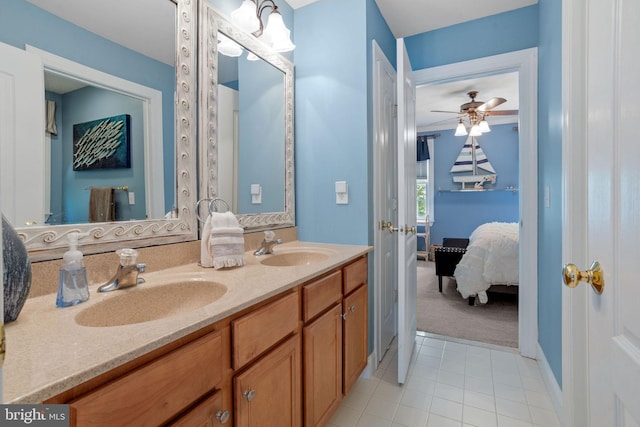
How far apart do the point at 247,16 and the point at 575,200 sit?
1613mm

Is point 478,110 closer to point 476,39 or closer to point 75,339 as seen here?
point 476,39

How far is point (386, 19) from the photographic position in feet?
7.75

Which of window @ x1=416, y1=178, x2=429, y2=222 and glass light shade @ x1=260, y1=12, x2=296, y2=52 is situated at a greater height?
glass light shade @ x1=260, y1=12, x2=296, y2=52

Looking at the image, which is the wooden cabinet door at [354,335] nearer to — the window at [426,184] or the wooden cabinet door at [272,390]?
the wooden cabinet door at [272,390]

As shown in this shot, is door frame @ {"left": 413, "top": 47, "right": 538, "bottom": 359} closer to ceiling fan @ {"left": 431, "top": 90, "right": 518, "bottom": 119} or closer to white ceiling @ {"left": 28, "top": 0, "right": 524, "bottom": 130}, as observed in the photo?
white ceiling @ {"left": 28, "top": 0, "right": 524, "bottom": 130}

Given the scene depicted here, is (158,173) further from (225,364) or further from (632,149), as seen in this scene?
(632,149)

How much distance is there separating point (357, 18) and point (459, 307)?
282cm

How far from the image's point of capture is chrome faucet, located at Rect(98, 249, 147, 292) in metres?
1.00

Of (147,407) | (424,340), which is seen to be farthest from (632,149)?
(424,340)

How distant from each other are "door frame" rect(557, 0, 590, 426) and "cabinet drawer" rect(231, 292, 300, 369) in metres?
0.89

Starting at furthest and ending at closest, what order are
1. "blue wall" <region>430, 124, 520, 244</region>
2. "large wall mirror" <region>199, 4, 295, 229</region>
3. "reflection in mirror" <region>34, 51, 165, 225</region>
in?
"blue wall" <region>430, 124, 520, 244</region>, "large wall mirror" <region>199, 4, 295, 229</region>, "reflection in mirror" <region>34, 51, 165, 225</region>

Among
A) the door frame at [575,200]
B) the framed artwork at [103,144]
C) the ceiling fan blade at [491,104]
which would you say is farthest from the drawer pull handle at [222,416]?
the ceiling fan blade at [491,104]

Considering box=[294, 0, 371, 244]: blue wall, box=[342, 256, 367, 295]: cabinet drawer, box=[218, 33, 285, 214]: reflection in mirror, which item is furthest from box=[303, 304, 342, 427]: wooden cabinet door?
box=[218, 33, 285, 214]: reflection in mirror

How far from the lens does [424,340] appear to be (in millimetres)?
2516
